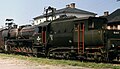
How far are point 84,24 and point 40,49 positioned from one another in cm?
790

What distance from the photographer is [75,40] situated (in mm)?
22672

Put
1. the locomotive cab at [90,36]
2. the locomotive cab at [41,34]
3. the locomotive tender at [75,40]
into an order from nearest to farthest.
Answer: the locomotive tender at [75,40] < the locomotive cab at [90,36] < the locomotive cab at [41,34]

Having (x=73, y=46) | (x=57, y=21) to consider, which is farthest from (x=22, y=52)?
(x=73, y=46)

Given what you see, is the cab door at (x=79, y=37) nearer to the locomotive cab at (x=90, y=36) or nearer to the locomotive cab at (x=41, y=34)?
the locomotive cab at (x=90, y=36)

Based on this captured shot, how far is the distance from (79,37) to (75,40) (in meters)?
0.59

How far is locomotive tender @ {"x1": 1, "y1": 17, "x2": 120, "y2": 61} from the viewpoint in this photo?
20500 mm

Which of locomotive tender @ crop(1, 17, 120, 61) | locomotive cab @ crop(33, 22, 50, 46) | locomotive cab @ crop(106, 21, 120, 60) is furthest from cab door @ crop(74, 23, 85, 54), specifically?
locomotive cab @ crop(33, 22, 50, 46)

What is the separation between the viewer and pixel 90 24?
21516 mm

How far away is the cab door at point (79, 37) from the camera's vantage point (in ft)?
72.0

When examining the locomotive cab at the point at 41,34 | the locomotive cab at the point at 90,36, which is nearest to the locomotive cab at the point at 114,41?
the locomotive cab at the point at 90,36

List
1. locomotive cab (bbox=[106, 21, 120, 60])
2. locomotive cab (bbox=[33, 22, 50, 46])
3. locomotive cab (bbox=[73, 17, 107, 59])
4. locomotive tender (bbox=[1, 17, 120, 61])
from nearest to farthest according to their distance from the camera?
locomotive cab (bbox=[106, 21, 120, 60]) < locomotive tender (bbox=[1, 17, 120, 61]) < locomotive cab (bbox=[73, 17, 107, 59]) < locomotive cab (bbox=[33, 22, 50, 46])

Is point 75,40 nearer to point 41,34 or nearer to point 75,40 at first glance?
point 75,40

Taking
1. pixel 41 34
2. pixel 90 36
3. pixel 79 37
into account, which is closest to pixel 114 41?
pixel 90 36

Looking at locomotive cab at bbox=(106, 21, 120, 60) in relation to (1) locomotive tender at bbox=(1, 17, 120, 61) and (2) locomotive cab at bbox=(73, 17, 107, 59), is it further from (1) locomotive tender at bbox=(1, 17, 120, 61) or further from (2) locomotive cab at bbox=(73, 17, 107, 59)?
(2) locomotive cab at bbox=(73, 17, 107, 59)
